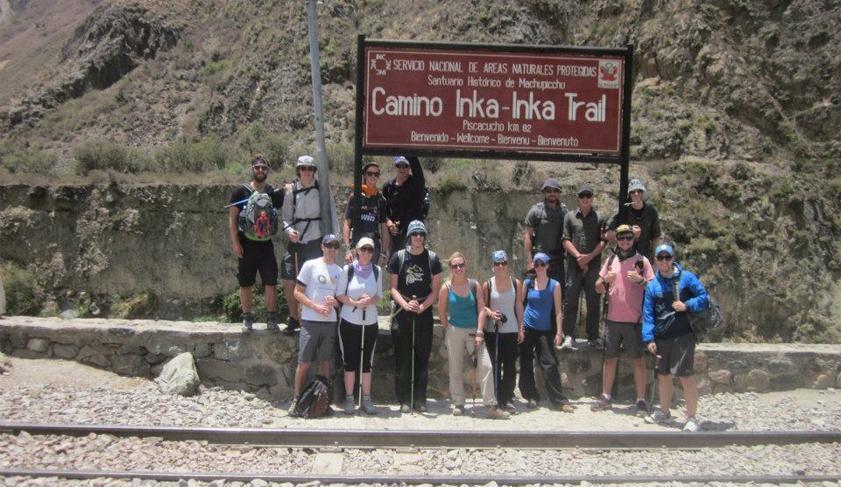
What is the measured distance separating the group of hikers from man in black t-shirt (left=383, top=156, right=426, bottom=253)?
13 mm

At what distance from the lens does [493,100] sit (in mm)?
7723

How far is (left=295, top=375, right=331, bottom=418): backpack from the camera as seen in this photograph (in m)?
6.71

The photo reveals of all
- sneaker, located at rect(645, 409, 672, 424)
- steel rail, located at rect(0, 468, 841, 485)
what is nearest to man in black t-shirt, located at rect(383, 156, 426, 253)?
steel rail, located at rect(0, 468, 841, 485)

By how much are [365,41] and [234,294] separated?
928cm

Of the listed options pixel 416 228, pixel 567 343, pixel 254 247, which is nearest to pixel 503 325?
pixel 567 343

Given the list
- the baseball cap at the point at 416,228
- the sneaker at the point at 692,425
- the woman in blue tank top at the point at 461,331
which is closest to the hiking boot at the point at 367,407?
the woman in blue tank top at the point at 461,331

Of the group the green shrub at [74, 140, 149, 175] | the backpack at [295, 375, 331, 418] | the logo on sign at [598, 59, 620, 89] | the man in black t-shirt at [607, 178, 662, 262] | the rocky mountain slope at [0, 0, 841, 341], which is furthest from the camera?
the green shrub at [74, 140, 149, 175]

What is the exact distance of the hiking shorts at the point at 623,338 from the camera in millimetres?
7027

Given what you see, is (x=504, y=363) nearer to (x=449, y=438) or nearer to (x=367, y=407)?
(x=449, y=438)

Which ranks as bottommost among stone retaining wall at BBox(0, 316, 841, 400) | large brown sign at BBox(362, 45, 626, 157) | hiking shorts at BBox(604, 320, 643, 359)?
stone retaining wall at BBox(0, 316, 841, 400)

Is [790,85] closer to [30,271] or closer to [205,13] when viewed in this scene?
[30,271]

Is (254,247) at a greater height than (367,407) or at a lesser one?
greater

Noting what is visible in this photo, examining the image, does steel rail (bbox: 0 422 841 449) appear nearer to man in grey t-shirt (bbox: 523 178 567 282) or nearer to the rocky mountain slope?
man in grey t-shirt (bbox: 523 178 567 282)

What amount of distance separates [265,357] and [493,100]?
4.12 m
